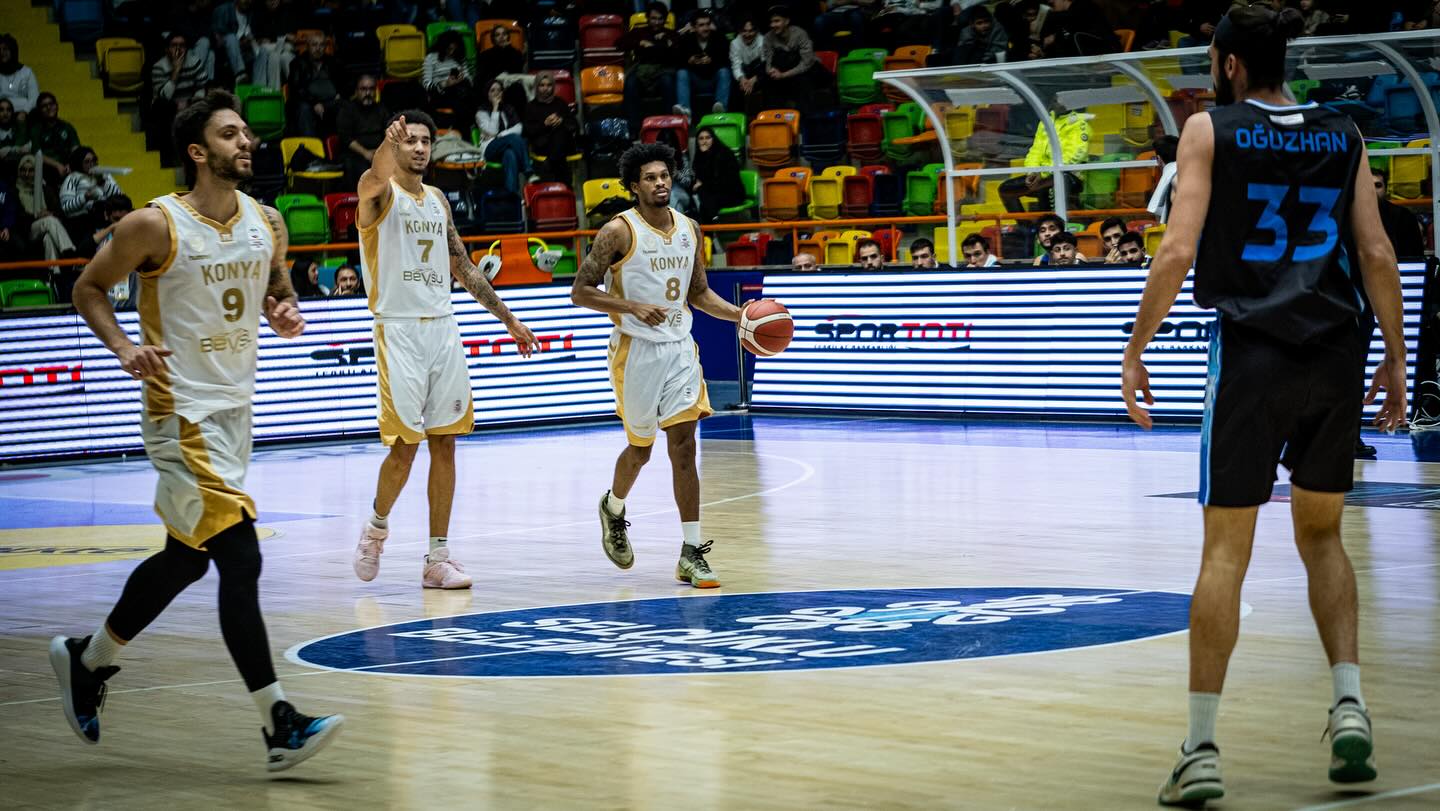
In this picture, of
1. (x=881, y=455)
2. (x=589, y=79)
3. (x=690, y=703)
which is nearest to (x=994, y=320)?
(x=881, y=455)

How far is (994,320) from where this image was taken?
642 inches

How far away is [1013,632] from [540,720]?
6.67ft

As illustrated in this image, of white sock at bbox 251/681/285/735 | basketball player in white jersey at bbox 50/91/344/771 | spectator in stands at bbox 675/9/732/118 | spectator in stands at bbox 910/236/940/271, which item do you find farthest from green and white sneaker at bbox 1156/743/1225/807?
spectator in stands at bbox 675/9/732/118

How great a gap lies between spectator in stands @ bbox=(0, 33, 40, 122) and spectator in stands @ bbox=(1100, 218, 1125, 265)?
37.8 ft

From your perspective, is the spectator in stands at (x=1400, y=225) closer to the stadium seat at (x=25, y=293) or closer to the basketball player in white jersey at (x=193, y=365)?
the basketball player in white jersey at (x=193, y=365)

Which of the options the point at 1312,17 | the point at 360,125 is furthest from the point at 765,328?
the point at 360,125

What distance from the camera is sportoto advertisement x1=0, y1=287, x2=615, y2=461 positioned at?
621 inches

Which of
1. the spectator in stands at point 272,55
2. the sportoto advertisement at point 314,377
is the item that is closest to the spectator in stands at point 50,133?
the spectator in stands at point 272,55

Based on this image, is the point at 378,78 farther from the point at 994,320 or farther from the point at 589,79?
the point at 994,320

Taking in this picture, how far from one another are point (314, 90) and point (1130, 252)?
10.6 metres

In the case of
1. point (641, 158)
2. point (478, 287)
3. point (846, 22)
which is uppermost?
point (846, 22)

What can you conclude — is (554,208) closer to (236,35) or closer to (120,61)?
(236,35)

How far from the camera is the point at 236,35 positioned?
75.1 ft

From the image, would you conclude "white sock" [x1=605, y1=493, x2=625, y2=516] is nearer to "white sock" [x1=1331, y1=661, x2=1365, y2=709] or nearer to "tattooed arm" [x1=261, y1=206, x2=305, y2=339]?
"tattooed arm" [x1=261, y1=206, x2=305, y2=339]
